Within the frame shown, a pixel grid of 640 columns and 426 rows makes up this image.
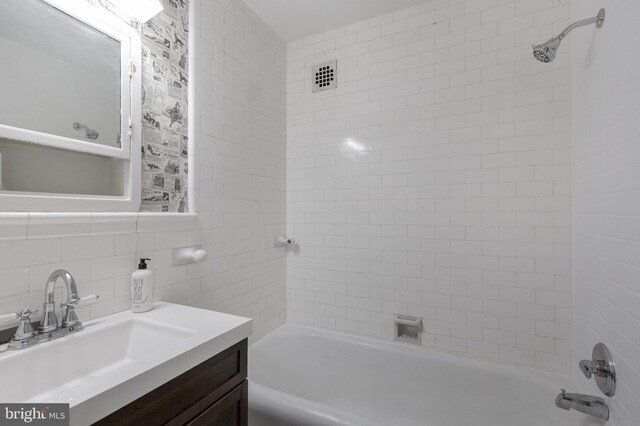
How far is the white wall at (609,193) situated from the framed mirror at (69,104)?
6.31 ft

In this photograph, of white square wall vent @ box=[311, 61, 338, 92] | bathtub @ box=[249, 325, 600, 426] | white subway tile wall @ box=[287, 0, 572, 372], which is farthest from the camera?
white square wall vent @ box=[311, 61, 338, 92]

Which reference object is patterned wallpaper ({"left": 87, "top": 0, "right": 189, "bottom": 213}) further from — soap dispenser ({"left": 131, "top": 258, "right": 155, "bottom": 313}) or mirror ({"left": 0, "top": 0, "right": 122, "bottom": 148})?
soap dispenser ({"left": 131, "top": 258, "right": 155, "bottom": 313})

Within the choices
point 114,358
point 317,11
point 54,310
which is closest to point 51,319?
point 54,310

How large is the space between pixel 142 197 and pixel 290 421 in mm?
1231

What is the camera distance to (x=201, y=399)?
893 millimetres

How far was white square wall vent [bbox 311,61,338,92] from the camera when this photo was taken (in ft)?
7.25

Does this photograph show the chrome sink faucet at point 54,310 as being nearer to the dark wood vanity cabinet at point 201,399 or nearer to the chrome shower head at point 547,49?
the dark wood vanity cabinet at point 201,399

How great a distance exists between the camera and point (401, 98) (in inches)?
78.5

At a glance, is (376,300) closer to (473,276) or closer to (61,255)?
(473,276)

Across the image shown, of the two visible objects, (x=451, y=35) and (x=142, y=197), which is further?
(x=451, y=35)

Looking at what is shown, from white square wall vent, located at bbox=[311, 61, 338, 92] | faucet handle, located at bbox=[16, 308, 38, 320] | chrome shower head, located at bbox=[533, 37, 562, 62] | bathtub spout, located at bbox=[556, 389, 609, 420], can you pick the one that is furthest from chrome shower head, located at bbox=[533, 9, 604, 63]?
faucet handle, located at bbox=[16, 308, 38, 320]

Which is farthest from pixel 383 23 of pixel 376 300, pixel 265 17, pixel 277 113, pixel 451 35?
pixel 376 300

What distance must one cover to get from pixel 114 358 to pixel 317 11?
226cm

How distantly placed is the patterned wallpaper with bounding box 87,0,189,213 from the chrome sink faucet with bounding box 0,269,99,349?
0.46m
